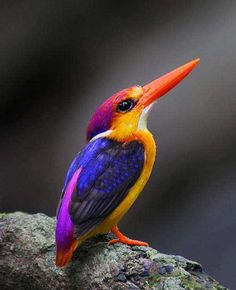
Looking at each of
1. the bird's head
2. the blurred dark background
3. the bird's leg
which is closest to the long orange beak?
the bird's head

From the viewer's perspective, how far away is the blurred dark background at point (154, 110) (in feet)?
9.82

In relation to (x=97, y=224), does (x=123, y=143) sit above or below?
above

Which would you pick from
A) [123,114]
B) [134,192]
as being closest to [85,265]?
[134,192]

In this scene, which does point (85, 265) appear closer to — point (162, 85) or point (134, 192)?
point (134, 192)

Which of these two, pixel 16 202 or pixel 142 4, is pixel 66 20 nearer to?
pixel 142 4

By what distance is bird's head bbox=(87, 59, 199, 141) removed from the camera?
5.04 ft

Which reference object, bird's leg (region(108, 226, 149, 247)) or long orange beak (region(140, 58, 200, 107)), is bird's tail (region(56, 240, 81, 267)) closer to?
bird's leg (region(108, 226, 149, 247))

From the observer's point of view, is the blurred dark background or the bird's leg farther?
the blurred dark background

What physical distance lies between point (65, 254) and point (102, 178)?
18 centimetres

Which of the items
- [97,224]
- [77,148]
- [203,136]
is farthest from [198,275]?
[77,148]

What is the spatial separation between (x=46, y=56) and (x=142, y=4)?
20.1 inches

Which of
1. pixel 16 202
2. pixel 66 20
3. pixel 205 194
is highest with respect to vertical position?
pixel 66 20

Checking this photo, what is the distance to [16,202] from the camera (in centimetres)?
328

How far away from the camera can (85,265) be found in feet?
4.97
